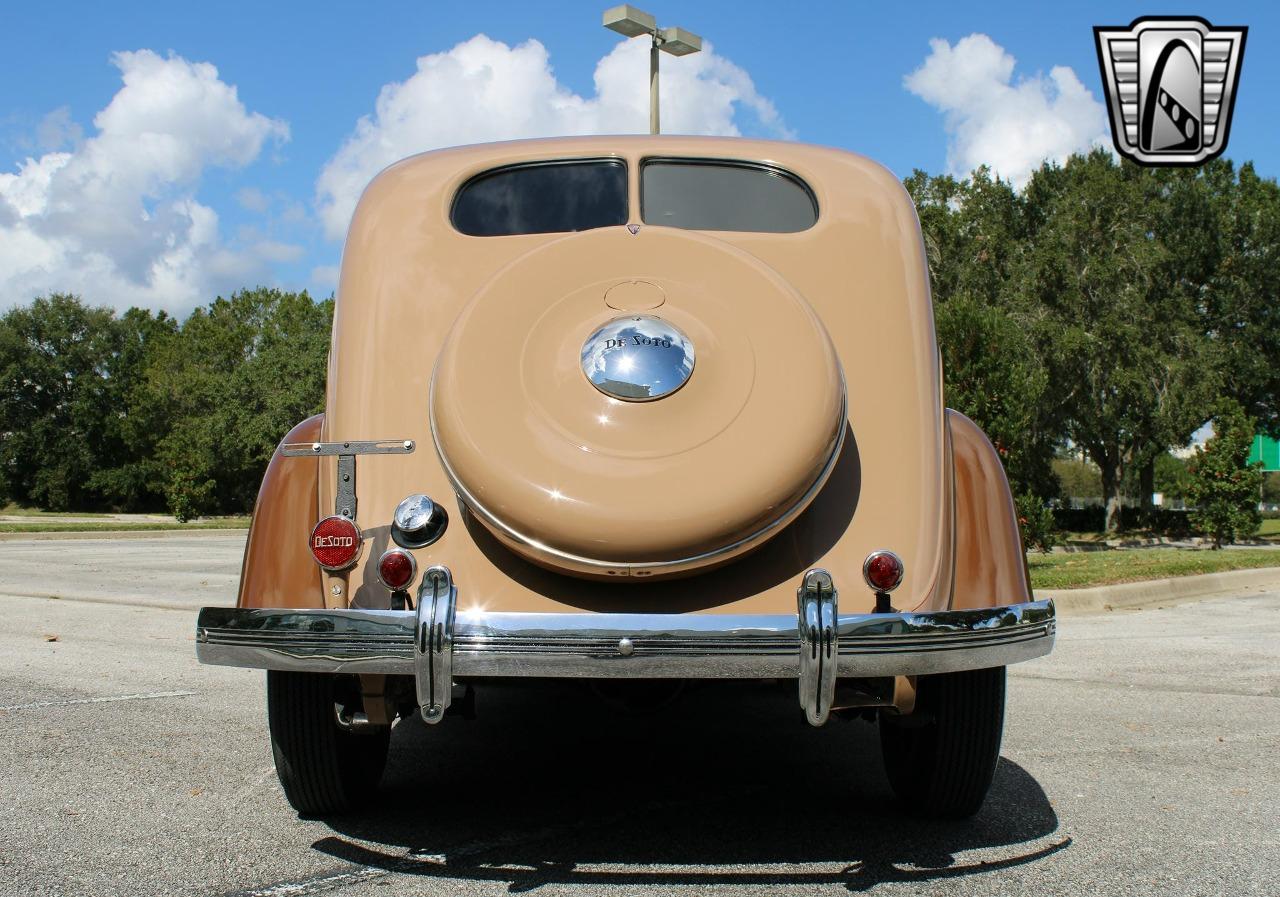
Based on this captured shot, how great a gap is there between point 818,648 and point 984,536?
40.7 inches

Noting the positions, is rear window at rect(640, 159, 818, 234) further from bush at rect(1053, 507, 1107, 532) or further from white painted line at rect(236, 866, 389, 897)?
bush at rect(1053, 507, 1107, 532)

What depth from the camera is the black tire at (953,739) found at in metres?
3.83

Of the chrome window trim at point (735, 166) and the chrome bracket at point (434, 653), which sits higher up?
the chrome window trim at point (735, 166)

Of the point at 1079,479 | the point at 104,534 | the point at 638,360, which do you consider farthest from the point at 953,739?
the point at 1079,479

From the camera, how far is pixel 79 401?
58031 mm

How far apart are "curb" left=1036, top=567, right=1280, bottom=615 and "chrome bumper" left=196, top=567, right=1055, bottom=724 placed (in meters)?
8.27

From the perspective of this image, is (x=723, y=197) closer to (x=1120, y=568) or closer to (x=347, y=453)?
(x=347, y=453)

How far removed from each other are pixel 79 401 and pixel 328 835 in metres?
60.3

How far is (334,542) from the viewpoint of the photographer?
11.7 feet

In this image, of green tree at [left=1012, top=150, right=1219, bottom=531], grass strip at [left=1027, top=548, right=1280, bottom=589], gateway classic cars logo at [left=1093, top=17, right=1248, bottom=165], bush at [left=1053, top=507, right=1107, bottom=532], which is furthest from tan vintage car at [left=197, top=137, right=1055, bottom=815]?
bush at [left=1053, top=507, right=1107, bottom=532]

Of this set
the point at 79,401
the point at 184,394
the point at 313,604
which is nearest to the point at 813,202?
the point at 313,604

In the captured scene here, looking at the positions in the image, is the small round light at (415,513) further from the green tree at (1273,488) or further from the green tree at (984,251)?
the green tree at (1273,488)

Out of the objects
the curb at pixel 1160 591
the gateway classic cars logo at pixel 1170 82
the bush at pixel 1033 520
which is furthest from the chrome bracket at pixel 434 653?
the bush at pixel 1033 520

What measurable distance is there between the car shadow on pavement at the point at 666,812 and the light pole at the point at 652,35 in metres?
10.4
